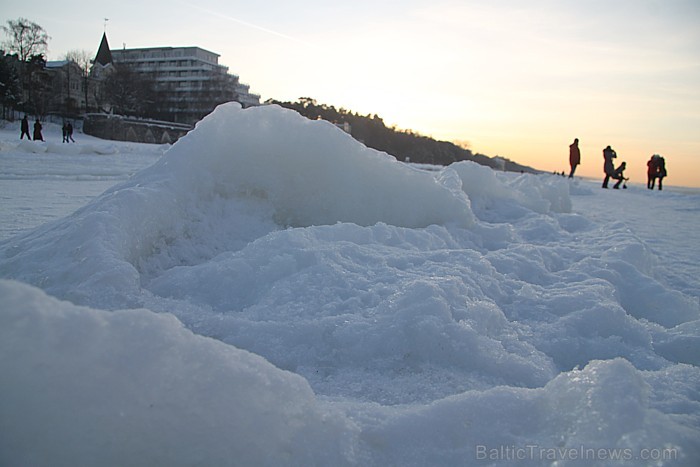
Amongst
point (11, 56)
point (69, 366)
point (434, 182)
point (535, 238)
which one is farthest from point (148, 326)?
point (11, 56)

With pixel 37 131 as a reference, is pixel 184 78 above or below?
above

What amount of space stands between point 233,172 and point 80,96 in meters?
64.1

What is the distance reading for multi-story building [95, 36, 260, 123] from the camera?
54.4 meters

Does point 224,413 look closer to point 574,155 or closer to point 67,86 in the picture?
point 574,155

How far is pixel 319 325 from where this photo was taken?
187cm

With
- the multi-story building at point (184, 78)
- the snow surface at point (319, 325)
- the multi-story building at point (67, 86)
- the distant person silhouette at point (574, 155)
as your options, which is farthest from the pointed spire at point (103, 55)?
the snow surface at point (319, 325)

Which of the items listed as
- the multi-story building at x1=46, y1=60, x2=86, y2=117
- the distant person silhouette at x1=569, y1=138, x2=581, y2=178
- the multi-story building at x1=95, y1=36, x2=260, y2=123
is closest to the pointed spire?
the multi-story building at x1=95, y1=36, x2=260, y2=123

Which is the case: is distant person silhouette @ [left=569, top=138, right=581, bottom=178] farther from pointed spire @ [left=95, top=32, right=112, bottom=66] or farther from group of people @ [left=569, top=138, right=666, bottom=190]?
pointed spire @ [left=95, top=32, right=112, bottom=66]

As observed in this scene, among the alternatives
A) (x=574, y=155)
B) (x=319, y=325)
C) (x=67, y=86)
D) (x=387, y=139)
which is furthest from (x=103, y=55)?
(x=319, y=325)

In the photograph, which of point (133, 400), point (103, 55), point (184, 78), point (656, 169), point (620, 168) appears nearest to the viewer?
point (133, 400)

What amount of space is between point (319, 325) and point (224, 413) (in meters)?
0.85

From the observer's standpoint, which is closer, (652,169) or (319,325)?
(319,325)

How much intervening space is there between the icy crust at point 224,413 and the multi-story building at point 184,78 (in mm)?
56210

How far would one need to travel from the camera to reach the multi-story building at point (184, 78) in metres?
54.4
